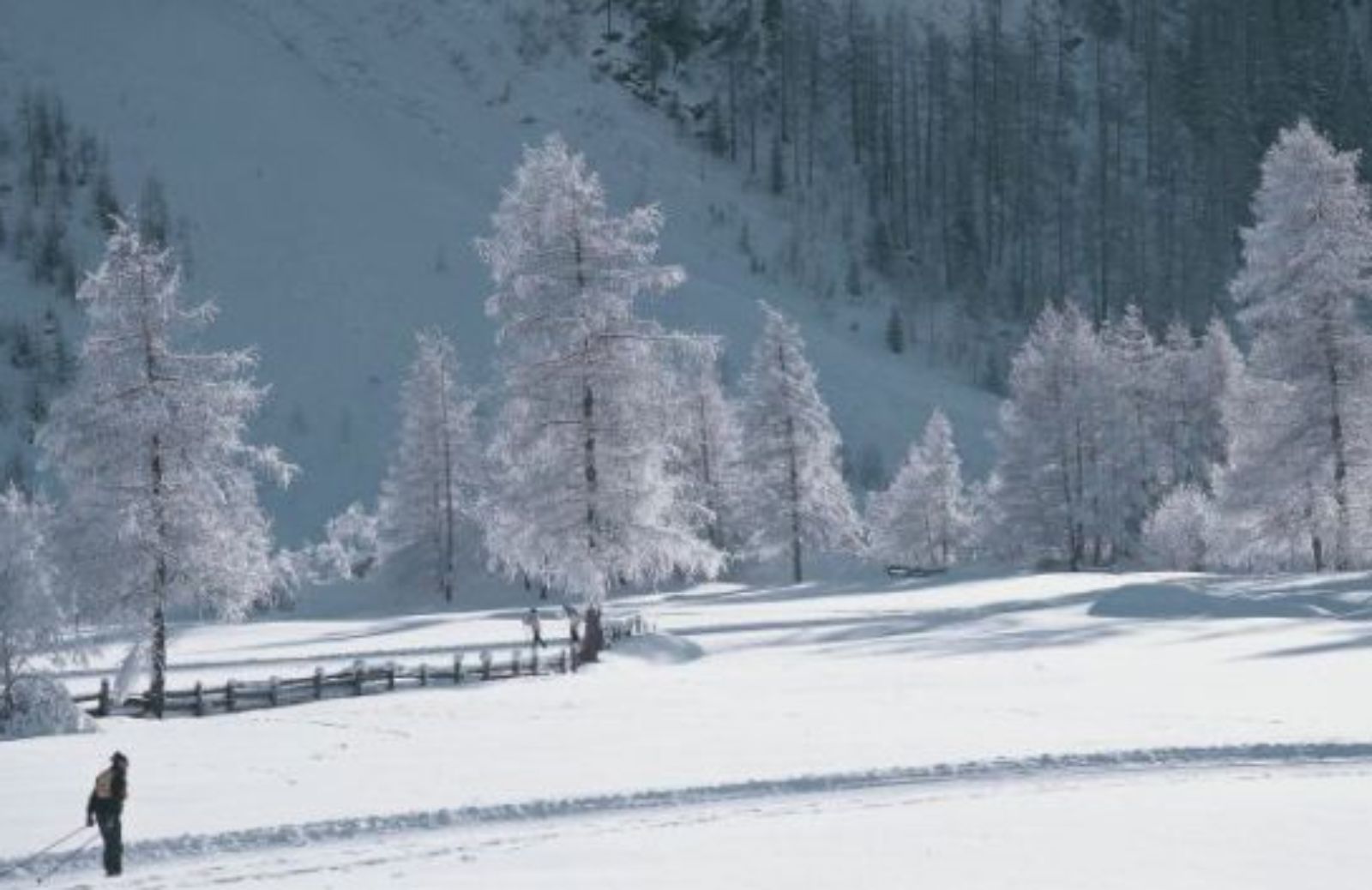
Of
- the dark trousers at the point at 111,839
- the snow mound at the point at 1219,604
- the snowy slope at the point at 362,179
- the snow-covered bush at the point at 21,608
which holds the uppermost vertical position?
the snowy slope at the point at 362,179

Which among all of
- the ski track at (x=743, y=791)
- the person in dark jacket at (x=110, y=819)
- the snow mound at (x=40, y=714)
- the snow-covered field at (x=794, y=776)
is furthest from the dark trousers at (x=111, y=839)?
the snow mound at (x=40, y=714)

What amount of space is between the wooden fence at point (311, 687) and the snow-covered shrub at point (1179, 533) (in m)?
41.0

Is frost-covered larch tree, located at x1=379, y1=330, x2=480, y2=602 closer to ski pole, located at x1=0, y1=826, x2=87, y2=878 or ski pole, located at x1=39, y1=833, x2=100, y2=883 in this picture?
ski pole, located at x1=0, y1=826, x2=87, y2=878

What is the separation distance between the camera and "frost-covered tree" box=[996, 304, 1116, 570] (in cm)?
6438

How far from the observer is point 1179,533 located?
67312 millimetres

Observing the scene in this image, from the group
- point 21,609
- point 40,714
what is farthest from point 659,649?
point 21,609

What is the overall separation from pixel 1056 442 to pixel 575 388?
35.6 metres

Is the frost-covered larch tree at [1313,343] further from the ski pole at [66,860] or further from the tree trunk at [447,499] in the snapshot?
the ski pole at [66,860]

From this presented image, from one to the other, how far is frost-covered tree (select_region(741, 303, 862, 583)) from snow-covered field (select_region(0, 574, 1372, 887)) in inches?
1182

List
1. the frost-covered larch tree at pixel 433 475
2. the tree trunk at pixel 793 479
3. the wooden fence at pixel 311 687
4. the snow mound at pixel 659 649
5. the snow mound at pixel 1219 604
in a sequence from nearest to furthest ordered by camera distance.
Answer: the wooden fence at pixel 311 687, the snow mound at pixel 1219 604, the snow mound at pixel 659 649, the frost-covered larch tree at pixel 433 475, the tree trunk at pixel 793 479

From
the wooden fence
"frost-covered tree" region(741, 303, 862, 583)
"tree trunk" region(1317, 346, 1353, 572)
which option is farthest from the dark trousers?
"frost-covered tree" region(741, 303, 862, 583)

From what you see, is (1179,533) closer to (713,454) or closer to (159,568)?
(713,454)

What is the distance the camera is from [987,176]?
16012cm

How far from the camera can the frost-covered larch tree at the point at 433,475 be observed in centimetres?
6519
